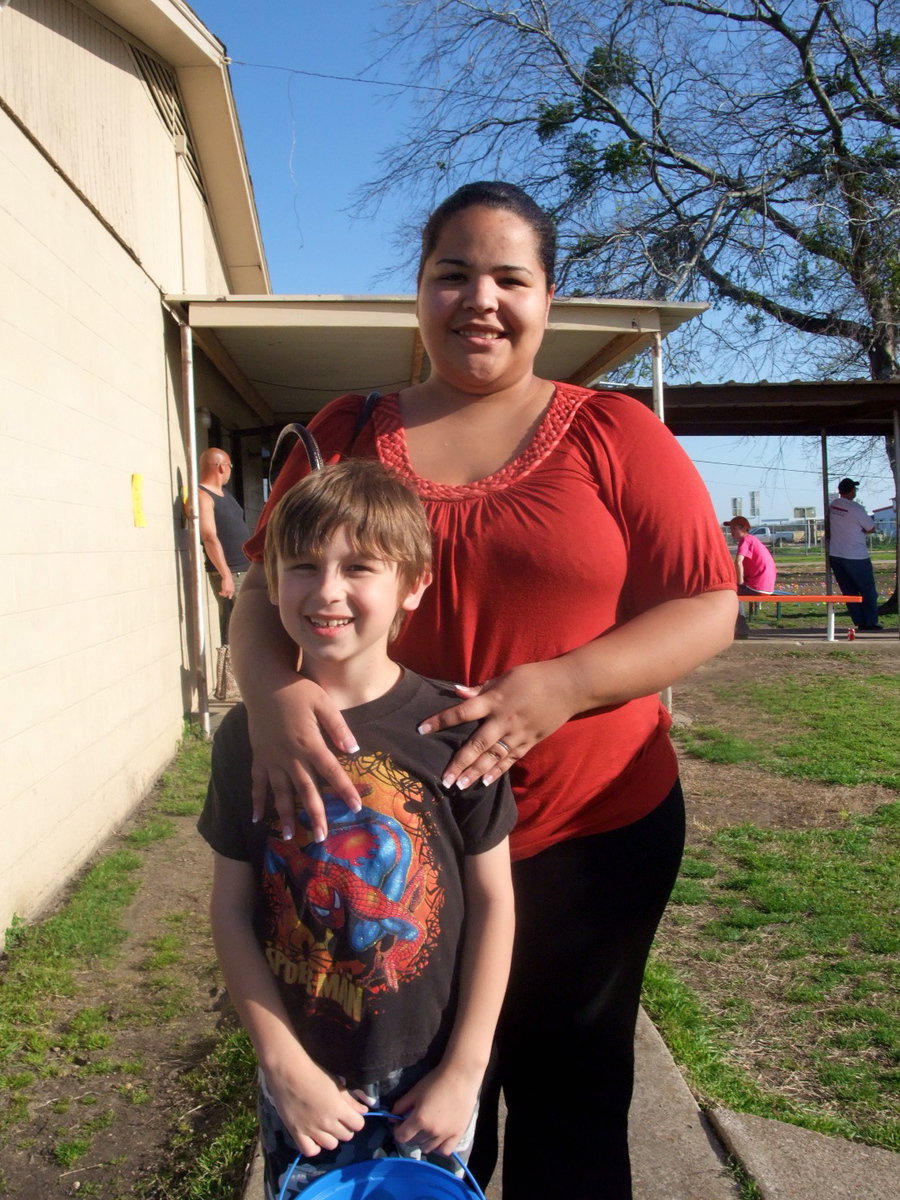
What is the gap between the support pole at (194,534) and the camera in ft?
24.2

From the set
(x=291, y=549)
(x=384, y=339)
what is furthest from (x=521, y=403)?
(x=384, y=339)

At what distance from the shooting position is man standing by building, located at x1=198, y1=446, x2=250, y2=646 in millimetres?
7926

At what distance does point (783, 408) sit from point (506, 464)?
38.2ft

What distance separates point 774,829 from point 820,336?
1621 centimetres

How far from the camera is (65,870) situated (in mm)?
4535

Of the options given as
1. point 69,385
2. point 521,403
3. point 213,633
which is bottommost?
point 213,633

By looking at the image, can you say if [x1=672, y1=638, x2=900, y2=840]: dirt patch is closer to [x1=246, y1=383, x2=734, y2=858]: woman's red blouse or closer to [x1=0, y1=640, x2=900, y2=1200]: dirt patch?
[x1=0, y1=640, x2=900, y2=1200]: dirt patch

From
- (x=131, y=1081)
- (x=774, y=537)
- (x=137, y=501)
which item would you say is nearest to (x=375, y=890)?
(x=131, y=1081)

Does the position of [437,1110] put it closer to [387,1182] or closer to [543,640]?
[387,1182]

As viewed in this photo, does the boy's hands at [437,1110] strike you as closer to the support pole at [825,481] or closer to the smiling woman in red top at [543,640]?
the smiling woman in red top at [543,640]

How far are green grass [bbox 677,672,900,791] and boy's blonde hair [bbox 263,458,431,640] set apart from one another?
5437 millimetres

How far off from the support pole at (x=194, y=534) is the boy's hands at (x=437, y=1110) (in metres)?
6.20

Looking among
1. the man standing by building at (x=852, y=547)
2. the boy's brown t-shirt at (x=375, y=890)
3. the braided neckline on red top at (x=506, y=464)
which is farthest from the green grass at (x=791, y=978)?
the man standing by building at (x=852, y=547)

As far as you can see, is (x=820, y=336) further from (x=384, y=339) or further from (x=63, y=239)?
(x=63, y=239)
